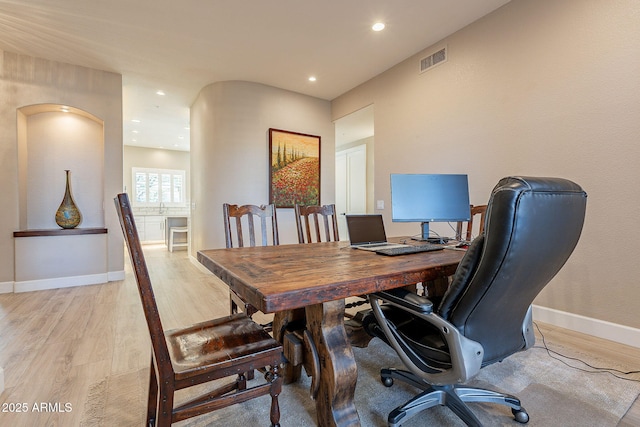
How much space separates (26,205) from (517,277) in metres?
5.29

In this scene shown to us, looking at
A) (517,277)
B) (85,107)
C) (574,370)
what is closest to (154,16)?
(85,107)

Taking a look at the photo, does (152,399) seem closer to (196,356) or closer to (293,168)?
(196,356)

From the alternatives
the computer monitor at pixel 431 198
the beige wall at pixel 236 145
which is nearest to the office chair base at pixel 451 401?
the computer monitor at pixel 431 198

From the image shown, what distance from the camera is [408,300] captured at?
3.64 feet

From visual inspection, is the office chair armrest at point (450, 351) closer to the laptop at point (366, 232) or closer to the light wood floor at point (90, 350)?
the laptop at point (366, 232)

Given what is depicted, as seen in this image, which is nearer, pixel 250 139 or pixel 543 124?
pixel 543 124

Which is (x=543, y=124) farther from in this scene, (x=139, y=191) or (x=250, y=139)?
(x=139, y=191)

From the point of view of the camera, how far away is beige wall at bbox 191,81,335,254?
426cm

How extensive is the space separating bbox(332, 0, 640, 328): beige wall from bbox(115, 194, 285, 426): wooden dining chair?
259cm

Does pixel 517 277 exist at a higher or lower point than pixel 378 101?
lower

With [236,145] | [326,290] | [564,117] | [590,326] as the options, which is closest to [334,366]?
[326,290]

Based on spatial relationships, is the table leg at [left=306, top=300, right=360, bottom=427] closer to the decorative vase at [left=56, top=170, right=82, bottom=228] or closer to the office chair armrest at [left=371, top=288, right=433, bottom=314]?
the office chair armrest at [left=371, top=288, right=433, bottom=314]

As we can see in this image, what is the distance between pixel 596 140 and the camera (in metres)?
2.20

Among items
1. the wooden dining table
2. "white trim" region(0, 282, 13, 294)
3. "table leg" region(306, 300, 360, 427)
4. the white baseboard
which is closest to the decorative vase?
"white trim" region(0, 282, 13, 294)
